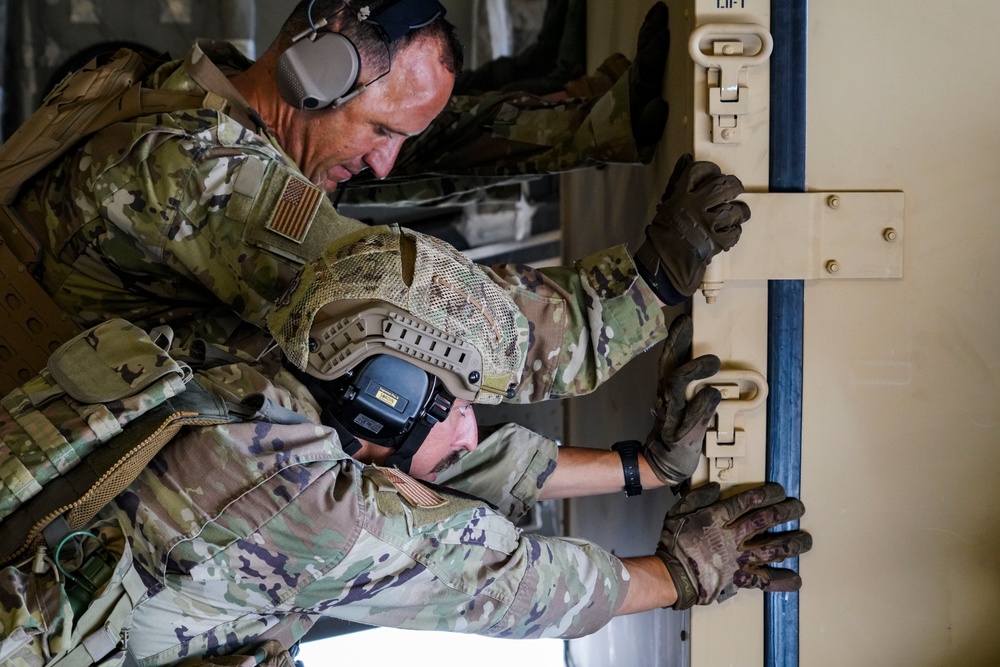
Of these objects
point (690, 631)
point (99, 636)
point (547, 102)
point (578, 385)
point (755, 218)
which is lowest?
point (690, 631)

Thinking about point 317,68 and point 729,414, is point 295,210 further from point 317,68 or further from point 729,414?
point 729,414

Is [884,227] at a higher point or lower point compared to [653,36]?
lower

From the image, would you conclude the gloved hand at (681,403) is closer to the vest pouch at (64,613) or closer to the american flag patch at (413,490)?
the american flag patch at (413,490)

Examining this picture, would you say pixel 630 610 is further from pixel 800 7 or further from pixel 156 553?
pixel 800 7

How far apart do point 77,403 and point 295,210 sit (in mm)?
411

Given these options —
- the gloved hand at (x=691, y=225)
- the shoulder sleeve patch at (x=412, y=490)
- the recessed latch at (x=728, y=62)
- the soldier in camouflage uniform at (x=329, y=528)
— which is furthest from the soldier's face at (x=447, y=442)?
the recessed latch at (x=728, y=62)

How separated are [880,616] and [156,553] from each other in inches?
47.3

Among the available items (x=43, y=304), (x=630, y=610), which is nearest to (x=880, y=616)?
(x=630, y=610)

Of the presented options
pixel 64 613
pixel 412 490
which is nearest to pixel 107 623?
pixel 64 613

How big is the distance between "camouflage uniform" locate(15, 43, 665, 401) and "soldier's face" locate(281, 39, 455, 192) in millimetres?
130

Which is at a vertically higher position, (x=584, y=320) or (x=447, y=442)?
(x=584, y=320)

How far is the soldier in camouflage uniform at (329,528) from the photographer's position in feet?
3.93

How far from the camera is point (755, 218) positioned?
1513mm

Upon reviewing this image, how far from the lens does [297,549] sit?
1.23m
